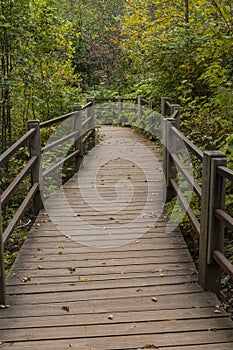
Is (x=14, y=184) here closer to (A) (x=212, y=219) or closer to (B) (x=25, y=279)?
(B) (x=25, y=279)

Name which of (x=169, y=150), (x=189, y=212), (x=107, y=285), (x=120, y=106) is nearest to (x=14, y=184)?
(x=107, y=285)

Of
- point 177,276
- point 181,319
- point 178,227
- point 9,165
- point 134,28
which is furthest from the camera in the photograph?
point 134,28

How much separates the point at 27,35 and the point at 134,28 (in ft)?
27.7

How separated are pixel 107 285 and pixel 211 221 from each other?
3.35ft

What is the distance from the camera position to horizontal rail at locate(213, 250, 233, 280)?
9.64 ft

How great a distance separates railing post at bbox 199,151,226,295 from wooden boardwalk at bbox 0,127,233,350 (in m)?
0.14

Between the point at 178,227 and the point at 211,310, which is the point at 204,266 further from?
the point at 178,227

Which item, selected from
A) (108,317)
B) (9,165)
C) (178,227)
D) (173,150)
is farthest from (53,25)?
(108,317)

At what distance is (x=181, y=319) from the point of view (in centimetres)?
308

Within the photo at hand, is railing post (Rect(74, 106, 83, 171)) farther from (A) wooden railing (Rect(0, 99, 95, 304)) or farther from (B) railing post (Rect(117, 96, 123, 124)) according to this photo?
(B) railing post (Rect(117, 96, 123, 124))

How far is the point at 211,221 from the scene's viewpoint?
10.8ft

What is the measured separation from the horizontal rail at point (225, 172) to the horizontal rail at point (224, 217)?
263mm

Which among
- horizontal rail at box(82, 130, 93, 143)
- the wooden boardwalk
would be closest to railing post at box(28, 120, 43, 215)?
the wooden boardwalk

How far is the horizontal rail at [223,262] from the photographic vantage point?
294cm
